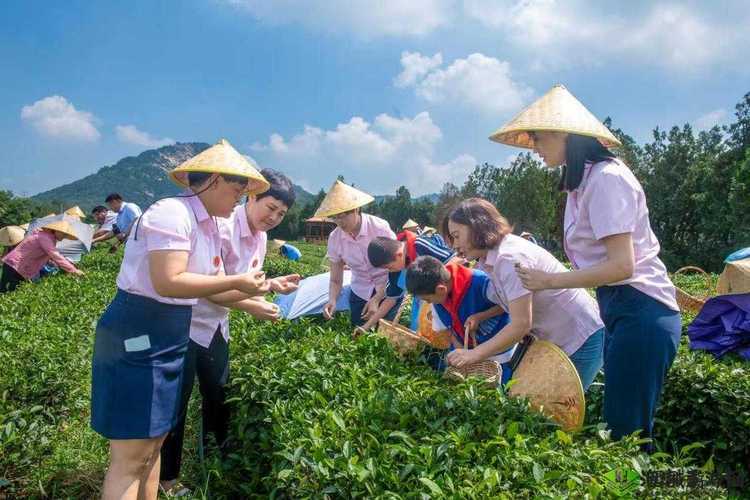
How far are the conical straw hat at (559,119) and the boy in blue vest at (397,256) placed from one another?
4.86 ft

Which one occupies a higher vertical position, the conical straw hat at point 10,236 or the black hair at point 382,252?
the black hair at point 382,252

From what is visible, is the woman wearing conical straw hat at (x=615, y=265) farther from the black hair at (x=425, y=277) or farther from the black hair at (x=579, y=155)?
the black hair at (x=425, y=277)

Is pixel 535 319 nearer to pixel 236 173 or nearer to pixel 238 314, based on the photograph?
pixel 236 173

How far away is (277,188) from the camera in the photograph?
285 cm

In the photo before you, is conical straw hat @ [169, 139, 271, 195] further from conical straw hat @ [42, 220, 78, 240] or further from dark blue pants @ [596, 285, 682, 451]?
conical straw hat @ [42, 220, 78, 240]

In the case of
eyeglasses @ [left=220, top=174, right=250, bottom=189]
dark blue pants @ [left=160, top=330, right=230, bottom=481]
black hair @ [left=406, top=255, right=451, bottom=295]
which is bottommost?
dark blue pants @ [left=160, top=330, right=230, bottom=481]

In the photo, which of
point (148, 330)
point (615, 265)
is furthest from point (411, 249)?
point (148, 330)

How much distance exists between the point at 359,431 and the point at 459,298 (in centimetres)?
114

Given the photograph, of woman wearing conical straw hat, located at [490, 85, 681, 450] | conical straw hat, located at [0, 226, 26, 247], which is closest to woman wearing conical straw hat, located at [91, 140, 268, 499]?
woman wearing conical straw hat, located at [490, 85, 681, 450]

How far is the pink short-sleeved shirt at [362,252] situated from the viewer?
4.50 meters

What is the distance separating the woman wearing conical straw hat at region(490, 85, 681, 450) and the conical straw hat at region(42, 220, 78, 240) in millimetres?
6326

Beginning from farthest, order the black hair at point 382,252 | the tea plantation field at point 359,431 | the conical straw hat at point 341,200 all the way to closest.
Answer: the conical straw hat at point 341,200 < the black hair at point 382,252 < the tea plantation field at point 359,431

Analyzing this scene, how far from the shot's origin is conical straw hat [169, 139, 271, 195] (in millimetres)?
2207

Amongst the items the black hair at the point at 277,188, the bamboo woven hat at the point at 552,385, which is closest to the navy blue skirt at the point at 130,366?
the black hair at the point at 277,188
